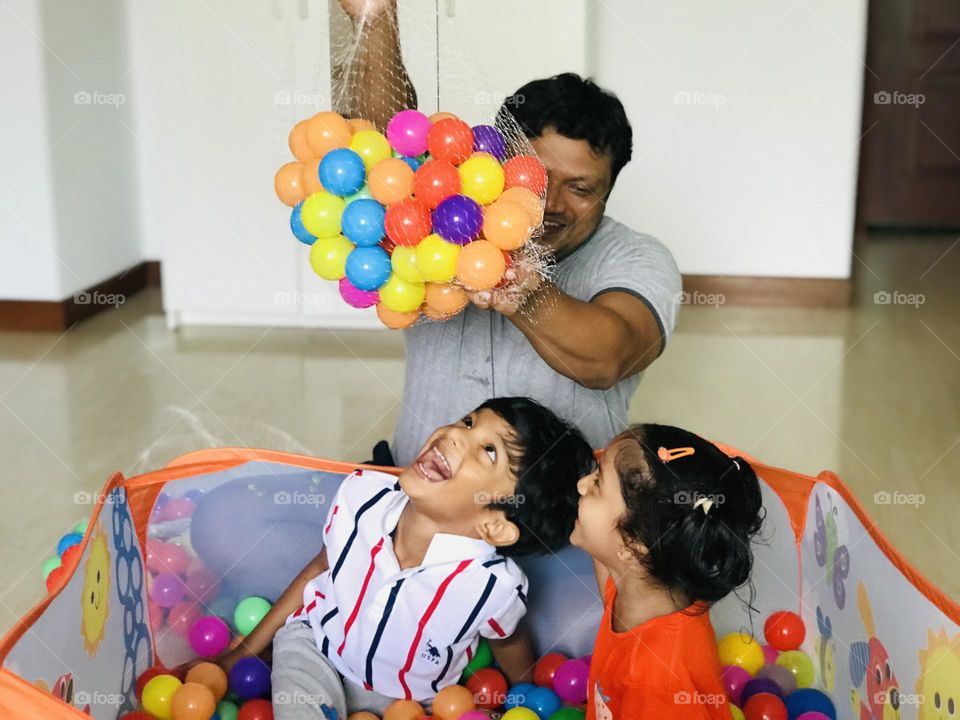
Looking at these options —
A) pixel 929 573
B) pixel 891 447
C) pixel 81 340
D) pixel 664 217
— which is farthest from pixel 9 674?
pixel 664 217

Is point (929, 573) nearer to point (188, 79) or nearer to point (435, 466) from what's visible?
point (435, 466)

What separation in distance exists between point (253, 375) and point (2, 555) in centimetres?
121

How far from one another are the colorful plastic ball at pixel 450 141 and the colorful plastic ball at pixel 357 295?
168 millimetres

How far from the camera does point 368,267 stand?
3.90 feet

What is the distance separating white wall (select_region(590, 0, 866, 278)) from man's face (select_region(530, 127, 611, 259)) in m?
2.39

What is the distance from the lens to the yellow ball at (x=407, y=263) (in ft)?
3.87

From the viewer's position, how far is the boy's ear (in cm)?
143

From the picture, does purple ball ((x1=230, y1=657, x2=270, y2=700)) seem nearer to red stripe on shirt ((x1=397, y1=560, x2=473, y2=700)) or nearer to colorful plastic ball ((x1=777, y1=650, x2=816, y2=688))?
red stripe on shirt ((x1=397, y1=560, x2=473, y2=700))

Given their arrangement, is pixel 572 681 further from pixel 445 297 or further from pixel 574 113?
pixel 574 113

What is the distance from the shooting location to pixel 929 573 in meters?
2.07
